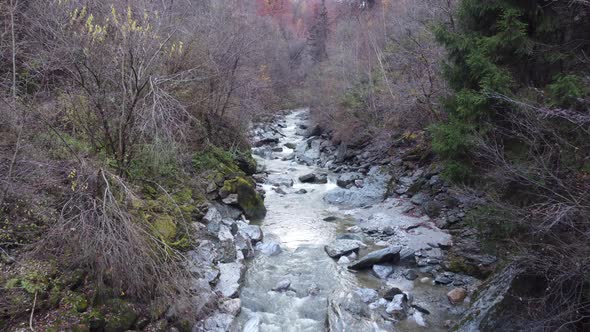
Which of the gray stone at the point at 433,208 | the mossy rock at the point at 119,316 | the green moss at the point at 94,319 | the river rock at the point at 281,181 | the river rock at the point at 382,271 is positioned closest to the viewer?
the green moss at the point at 94,319

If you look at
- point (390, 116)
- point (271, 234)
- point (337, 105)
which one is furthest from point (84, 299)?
point (337, 105)

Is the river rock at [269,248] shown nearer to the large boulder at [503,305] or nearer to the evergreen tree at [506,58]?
the evergreen tree at [506,58]

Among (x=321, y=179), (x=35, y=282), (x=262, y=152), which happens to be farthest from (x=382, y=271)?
(x=262, y=152)

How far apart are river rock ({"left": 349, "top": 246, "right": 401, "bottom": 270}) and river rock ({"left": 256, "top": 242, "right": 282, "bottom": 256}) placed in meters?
1.89

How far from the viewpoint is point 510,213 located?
18.0 feet

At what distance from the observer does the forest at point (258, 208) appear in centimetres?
512

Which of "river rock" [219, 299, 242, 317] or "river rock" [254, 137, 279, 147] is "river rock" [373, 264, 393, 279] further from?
"river rock" [254, 137, 279, 147]

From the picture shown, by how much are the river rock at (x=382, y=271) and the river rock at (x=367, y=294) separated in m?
0.72

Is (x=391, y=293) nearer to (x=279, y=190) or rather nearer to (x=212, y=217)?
(x=212, y=217)

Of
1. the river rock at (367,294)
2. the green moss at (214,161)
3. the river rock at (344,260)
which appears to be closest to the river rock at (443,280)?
the river rock at (367,294)

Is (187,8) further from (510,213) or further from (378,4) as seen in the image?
(378,4)

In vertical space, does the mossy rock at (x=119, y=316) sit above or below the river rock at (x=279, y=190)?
above

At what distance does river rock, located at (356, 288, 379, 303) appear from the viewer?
728cm

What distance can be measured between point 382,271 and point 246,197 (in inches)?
197
